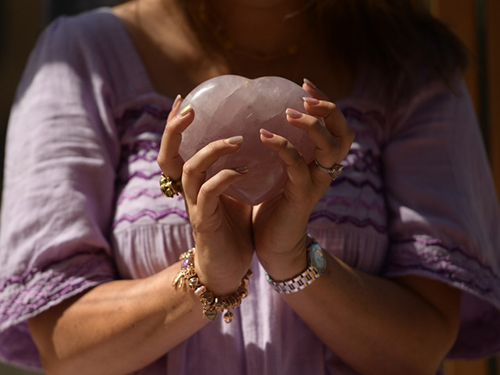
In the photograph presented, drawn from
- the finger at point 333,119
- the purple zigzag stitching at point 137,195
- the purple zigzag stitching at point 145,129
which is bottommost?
the purple zigzag stitching at point 137,195

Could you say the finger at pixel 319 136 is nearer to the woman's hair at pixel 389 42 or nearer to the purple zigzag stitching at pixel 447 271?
the purple zigzag stitching at pixel 447 271

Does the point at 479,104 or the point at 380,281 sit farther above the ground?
the point at 380,281

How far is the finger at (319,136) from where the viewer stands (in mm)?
725

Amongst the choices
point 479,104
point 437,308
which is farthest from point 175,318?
point 479,104

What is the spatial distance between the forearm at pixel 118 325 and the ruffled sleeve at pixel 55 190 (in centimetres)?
4

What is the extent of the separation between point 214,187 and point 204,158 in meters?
0.03

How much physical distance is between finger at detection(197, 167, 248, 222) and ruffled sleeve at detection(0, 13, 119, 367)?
314 millimetres

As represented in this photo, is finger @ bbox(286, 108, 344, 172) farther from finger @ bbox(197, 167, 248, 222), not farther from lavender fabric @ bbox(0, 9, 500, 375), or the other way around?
lavender fabric @ bbox(0, 9, 500, 375)

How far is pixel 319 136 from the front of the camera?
73 cm

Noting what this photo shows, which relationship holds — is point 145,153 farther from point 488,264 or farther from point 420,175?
point 488,264

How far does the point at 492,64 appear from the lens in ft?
5.57

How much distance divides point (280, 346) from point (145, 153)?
0.38m

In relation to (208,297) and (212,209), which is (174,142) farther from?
(208,297)

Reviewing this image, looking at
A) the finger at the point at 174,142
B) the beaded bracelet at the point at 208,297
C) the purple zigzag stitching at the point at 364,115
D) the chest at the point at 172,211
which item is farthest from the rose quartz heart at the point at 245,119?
the purple zigzag stitching at the point at 364,115
